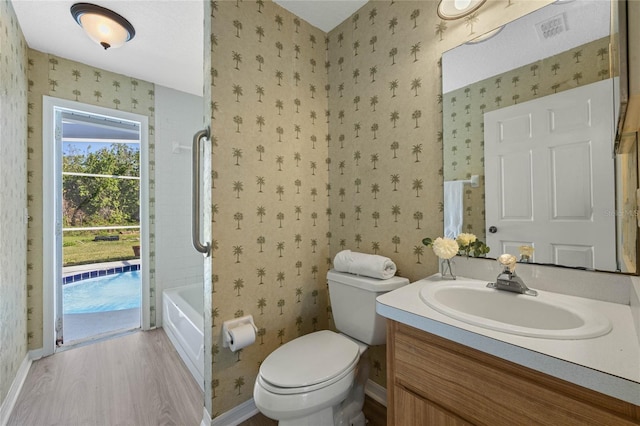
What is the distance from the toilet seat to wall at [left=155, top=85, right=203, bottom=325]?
6.50ft

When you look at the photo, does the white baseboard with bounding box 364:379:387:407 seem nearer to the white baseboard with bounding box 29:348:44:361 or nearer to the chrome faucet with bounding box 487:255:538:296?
the chrome faucet with bounding box 487:255:538:296

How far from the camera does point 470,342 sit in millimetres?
721

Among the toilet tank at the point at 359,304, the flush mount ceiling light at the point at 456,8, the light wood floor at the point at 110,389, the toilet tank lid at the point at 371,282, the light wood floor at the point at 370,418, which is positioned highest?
the flush mount ceiling light at the point at 456,8

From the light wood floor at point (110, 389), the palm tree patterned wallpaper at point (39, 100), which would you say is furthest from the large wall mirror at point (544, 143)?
the palm tree patterned wallpaper at point (39, 100)

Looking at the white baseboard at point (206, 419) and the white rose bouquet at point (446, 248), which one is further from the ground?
the white rose bouquet at point (446, 248)

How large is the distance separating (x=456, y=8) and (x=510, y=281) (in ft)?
4.08

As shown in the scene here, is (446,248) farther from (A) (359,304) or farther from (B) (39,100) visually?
(B) (39,100)

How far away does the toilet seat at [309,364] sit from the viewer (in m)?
1.06

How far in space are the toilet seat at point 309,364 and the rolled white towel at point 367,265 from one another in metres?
0.36

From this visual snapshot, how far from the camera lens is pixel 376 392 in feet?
5.15

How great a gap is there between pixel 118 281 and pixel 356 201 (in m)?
3.65

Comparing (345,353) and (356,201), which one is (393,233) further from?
(345,353)

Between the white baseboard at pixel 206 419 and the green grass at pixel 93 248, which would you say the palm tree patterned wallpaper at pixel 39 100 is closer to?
the green grass at pixel 93 248

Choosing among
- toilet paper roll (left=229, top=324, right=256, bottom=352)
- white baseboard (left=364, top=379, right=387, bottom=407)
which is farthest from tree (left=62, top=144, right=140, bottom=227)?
white baseboard (left=364, top=379, right=387, bottom=407)
